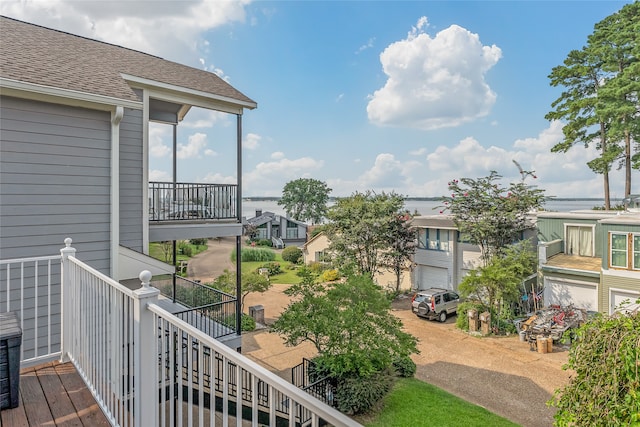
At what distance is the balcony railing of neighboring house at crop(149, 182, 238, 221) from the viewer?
26.0 feet

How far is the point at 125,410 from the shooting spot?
2.31m

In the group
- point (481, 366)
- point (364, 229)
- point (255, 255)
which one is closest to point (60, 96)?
point (481, 366)

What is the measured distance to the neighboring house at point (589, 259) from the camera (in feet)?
36.4

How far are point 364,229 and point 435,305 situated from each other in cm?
518

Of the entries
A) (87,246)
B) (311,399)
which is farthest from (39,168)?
(311,399)

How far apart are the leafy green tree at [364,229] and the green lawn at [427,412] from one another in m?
8.62

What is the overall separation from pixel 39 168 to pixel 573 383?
770 cm

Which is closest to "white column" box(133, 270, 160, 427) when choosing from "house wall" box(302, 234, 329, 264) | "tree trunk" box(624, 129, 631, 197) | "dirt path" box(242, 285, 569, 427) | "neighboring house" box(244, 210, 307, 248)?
"dirt path" box(242, 285, 569, 427)

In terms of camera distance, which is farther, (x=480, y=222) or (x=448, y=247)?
(x=448, y=247)

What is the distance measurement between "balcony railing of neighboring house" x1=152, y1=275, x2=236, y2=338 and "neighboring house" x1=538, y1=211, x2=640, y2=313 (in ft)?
39.2

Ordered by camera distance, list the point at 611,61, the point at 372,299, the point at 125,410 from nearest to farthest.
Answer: the point at 125,410 < the point at 372,299 < the point at 611,61

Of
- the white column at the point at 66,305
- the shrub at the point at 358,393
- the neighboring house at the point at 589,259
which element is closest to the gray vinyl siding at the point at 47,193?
the white column at the point at 66,305

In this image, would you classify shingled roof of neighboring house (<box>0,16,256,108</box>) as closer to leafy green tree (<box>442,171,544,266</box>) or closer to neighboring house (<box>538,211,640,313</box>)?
leafy green tree (<box>442,171,544,266</box>)

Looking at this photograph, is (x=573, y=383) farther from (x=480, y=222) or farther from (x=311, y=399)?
(x=480, y=222)
